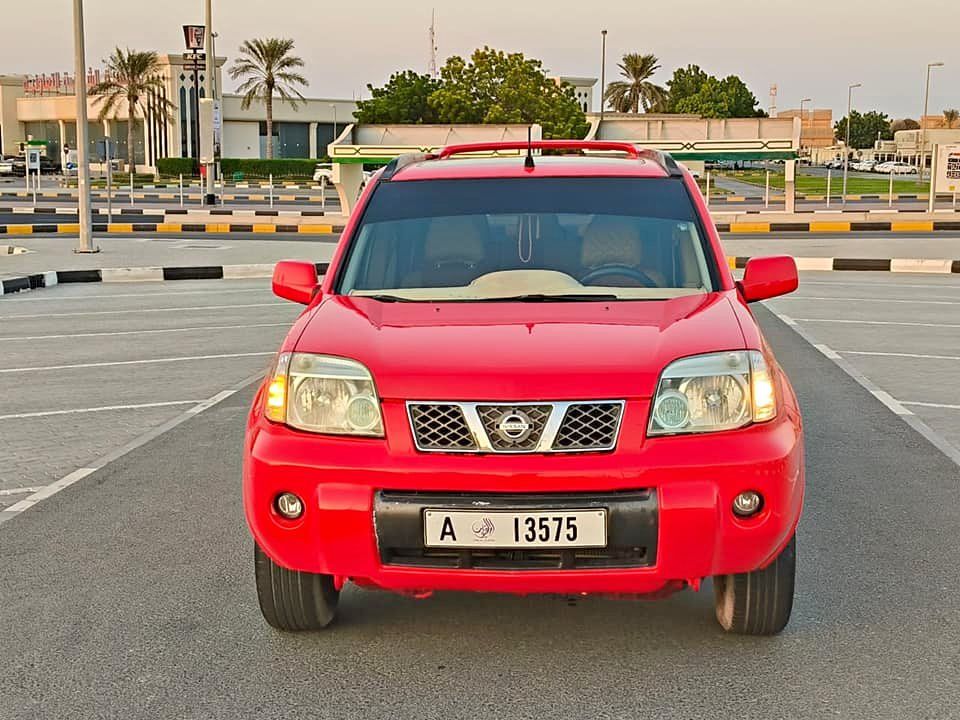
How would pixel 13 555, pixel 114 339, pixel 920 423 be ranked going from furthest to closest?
pixel 114 339, pixel 920 423, pixel 13 555

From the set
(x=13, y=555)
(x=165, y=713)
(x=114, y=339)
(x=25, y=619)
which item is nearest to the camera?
(x=165, y=713)

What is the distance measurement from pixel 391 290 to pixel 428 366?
109cm

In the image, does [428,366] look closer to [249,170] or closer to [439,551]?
[439,551]

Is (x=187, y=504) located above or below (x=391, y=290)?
below

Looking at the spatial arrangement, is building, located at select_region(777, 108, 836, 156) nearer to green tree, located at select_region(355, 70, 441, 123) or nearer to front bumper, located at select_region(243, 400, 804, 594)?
green tree, located at select_region(355, 70, 441, 123)

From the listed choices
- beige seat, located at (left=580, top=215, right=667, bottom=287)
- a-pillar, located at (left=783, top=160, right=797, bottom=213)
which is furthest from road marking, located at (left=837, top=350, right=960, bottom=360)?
a-pillar, located at (left=783, top=160, right=797, bottom=213)

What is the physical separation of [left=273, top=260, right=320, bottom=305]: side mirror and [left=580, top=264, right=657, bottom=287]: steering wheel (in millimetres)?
1113

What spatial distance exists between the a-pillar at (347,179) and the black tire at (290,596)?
30213 mm

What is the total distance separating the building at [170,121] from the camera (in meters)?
89.0

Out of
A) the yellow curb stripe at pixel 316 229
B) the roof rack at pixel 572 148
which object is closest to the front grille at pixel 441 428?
the roof rack at pixel 572 148

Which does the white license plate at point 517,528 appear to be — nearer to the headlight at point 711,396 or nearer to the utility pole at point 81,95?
the headlight at point 711,396

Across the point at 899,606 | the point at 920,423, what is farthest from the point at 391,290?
the point at 920,423

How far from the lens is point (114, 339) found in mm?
12648

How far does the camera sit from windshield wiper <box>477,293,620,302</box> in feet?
14.8
